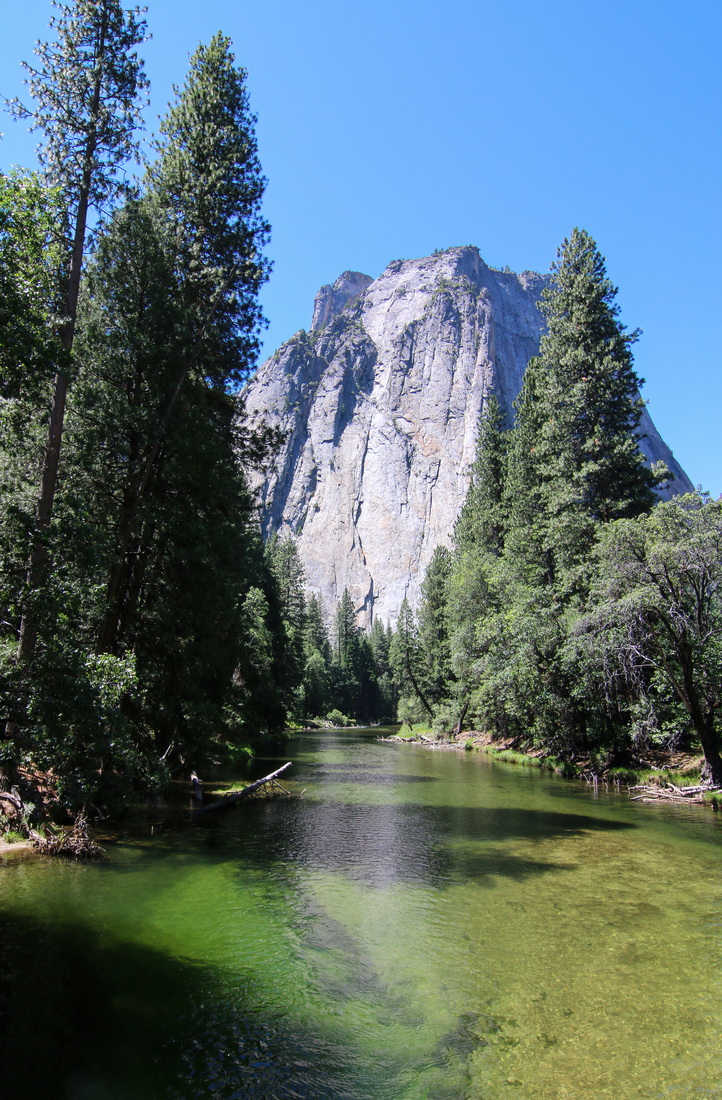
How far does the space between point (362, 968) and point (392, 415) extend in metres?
135

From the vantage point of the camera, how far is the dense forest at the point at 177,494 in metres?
9.12

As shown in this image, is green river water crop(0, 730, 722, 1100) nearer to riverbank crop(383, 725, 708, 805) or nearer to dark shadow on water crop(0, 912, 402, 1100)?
dark shadow on water crop(0, 912, 402, 1100)

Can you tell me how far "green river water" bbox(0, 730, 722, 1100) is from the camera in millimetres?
4941

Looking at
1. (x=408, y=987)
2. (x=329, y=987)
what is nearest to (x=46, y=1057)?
(x=329, y=987)

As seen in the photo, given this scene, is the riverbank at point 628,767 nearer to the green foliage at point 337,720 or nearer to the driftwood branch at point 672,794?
the driftwood branch at point 672,794

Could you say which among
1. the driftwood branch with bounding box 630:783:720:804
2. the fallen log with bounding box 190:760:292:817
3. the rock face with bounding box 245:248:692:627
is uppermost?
the rock face with bounding box 245:248:692:627

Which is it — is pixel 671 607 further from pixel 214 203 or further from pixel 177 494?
pixel 214 203

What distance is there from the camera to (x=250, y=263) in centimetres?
1808

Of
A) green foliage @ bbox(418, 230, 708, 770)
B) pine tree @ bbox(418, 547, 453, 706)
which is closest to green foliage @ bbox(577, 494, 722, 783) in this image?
green foliage @ bbox(418, 230, 708, 770)

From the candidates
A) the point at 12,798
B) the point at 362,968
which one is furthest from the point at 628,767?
the point at 12,798

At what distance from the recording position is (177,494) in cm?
1600

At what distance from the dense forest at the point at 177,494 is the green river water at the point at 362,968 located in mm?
2261

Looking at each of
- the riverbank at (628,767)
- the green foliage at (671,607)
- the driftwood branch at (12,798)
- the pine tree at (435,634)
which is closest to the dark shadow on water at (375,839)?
the driftwood branch at (12,798)

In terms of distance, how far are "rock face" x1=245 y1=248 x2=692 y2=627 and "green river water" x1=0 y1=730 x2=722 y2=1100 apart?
11021 centimetres
